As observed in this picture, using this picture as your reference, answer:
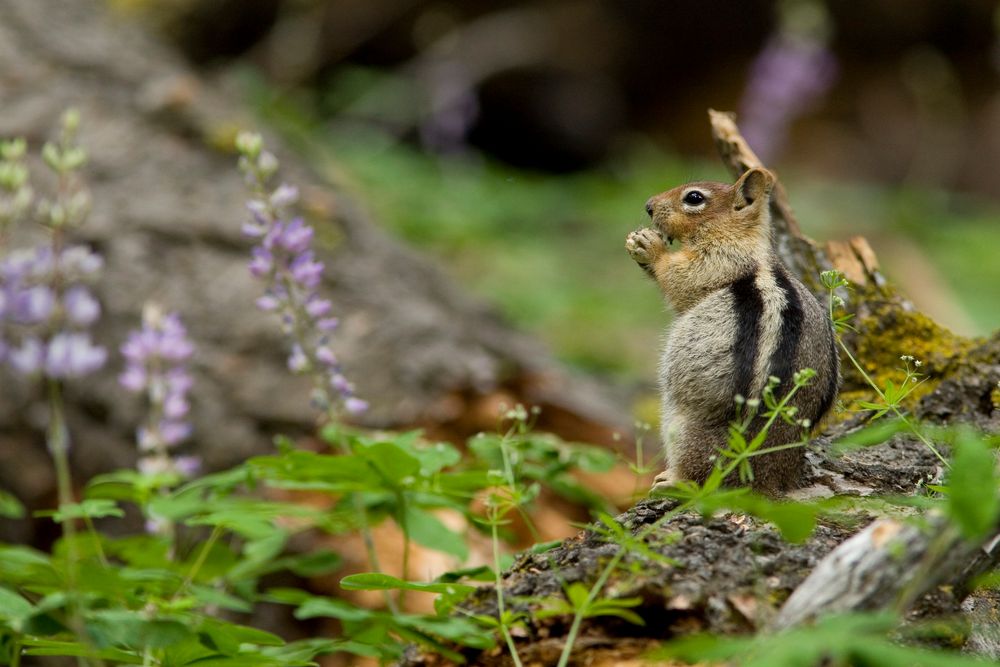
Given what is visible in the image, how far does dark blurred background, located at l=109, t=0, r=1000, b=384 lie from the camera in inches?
402

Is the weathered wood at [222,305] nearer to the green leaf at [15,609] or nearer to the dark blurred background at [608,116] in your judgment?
the green leaf at [15,609]

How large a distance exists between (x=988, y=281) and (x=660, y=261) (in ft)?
26.7

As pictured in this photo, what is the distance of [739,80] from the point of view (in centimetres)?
1462

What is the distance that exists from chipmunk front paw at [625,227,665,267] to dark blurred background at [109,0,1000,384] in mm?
4996

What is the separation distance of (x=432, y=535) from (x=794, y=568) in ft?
3.83

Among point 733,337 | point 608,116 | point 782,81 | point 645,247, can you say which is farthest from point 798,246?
point 608,116

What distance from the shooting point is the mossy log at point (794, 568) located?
173cm

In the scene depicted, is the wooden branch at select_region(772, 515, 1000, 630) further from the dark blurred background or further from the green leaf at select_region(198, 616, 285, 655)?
the dark blurred background

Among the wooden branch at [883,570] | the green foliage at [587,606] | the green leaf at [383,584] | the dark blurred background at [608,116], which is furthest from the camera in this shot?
the dark blurred background at [608,116]

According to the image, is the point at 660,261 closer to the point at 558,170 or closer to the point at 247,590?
the point at 247,590

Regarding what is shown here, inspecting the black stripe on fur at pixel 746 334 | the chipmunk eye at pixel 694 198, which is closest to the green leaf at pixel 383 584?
the black stripe on fur at pixel 746 334

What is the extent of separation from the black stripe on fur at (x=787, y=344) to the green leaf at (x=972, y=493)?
110 centimetres

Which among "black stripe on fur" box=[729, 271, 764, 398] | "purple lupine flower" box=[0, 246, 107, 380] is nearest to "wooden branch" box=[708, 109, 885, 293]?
"black stripe on fur" box=[729, 271, 764, 398]

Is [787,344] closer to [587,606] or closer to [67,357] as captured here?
[587,606]
